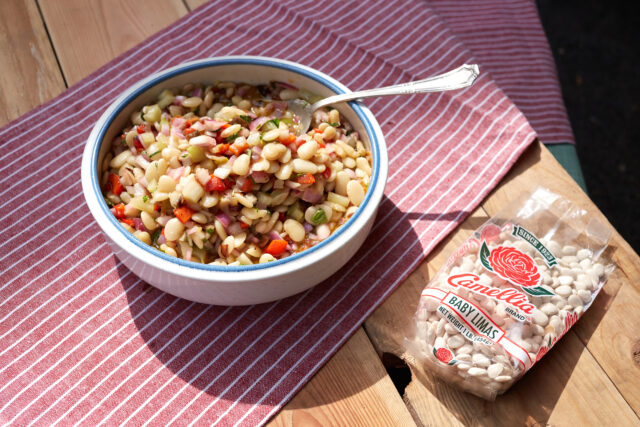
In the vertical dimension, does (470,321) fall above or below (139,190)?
below

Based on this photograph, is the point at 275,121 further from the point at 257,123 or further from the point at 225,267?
the point at 225,267

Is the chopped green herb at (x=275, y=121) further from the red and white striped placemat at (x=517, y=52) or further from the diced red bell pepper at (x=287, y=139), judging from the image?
the red and white striped placemat at (x=517, y=52)

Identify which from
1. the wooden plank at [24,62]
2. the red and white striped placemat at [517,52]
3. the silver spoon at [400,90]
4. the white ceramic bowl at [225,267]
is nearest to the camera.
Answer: the white ceramic bowl at [225,267]

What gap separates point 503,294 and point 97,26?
122 cm

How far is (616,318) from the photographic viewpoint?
45.3 inches

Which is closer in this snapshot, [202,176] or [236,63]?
[202,176]

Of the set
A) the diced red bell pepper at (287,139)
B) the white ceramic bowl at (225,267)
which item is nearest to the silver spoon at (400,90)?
the white ceramic bowl at (225,267)

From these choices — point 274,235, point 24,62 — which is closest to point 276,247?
point 274,235

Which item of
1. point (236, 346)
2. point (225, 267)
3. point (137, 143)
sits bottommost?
point (236, 346)

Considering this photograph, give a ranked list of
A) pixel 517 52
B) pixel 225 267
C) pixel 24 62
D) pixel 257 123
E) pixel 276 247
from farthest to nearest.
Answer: pixel 517 52, pixel 24 62, pixel 257 123, pixel 276 247, pixel 225 267

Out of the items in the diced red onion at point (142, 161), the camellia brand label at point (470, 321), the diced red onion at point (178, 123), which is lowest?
the camellia brand label at point (470, 321)

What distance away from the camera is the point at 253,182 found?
1093mm

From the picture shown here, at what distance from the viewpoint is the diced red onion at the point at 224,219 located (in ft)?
3.54

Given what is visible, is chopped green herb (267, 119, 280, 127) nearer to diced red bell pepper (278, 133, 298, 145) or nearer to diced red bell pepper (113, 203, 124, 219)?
diced red bell pepper (278, 133, 298, 145)
